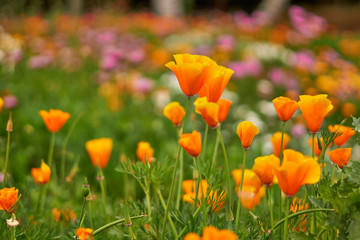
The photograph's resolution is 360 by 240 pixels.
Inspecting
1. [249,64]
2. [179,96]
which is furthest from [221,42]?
[179,96]

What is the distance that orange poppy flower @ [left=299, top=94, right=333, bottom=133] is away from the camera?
0.80 m

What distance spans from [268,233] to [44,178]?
0.58 meters

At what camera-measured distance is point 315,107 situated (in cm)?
81

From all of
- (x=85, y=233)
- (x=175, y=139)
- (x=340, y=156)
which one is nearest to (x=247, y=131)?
(x=340, y=156)

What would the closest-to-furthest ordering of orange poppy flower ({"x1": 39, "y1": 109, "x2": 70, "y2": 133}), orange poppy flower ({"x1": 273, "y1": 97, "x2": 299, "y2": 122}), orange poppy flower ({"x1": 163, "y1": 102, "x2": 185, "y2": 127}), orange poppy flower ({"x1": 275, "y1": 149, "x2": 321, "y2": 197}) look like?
orange poppy flower ({"x1": 275, "y1": 149, "x2": 321, "y2": 197}), orange poppy flower ({"x1": 273, "y1": 97, "x2": 299, "y2": 122}), orange poppy flower ({"x1": 163, "y1": 102, "x2": 185, "y2": 127}), orange poppy flower ({"x1": 39, "y1": 109, "x2": 70, "y2": 133})

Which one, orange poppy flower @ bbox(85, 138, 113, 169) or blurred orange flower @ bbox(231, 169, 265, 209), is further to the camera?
orange poppy flower @ bbox(85, 138, 113, 169)

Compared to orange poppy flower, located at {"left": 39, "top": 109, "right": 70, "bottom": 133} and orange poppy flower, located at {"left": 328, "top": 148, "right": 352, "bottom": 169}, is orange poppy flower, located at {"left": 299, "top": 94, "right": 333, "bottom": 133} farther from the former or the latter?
orange poppy flower, located at {"left": 39, "top": 109, "right": 70, "bottom": 133}

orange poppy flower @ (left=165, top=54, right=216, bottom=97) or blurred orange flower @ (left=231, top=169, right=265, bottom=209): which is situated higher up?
orange poppy flower @ (left=165, top=54, right=216, bottom=97)

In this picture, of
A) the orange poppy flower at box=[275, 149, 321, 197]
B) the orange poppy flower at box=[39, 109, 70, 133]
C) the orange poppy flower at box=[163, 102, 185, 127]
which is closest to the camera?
the orange poppy flower at box=[275, 149, 321, 197]

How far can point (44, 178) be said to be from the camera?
1045 millimetres

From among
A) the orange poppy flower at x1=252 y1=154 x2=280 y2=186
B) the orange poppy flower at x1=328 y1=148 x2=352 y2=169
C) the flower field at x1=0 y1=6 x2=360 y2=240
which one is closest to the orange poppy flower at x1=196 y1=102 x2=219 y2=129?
the flower field at x1=0 y1=6 x2=360 y2=240

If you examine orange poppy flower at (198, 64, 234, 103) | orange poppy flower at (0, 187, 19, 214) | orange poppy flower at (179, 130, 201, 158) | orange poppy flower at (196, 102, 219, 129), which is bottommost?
orange poppy flower at (0, 187, 19, 214)

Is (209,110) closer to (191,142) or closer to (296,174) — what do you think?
(191,142)

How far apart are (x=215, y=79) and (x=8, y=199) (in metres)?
0.48
